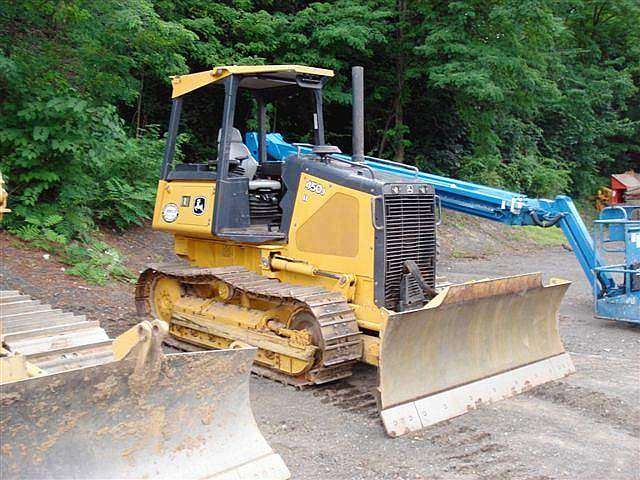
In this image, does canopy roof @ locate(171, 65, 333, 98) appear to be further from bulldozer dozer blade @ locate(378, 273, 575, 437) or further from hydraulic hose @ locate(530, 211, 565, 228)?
hydraulic hose @ locate(530, 211, 565, 228)

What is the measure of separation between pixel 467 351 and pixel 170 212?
3.37m

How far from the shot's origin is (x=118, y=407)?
3367mm

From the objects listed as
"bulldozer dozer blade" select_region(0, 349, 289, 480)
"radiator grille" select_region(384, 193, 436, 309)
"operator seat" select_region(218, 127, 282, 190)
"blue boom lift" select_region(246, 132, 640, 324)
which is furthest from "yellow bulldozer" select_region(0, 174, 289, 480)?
"blue boom lift" select_region(246, 132, 640, 324)

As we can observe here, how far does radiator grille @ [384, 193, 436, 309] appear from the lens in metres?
5.80

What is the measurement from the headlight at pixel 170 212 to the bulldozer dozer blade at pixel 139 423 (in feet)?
11.5

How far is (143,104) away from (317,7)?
14.2 feet

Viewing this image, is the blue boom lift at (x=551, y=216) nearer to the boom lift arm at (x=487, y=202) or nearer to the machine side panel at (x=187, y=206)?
the boom lift arm at (x=487, y=202)

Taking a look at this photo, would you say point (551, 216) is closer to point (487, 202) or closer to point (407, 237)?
point (487, 202)

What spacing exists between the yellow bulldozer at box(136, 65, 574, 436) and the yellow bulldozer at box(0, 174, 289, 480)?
141 cm

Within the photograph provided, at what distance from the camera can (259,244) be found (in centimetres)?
659

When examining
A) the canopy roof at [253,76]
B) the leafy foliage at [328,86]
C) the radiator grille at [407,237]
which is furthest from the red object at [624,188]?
the radiator grille at [407,237]

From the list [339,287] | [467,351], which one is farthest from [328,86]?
[467,351]

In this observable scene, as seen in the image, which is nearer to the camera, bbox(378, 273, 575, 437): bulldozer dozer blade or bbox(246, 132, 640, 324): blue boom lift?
bbox(378, 273, 575, 437): bulldozer dozer blade

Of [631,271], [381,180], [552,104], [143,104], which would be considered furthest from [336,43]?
[552,104]
